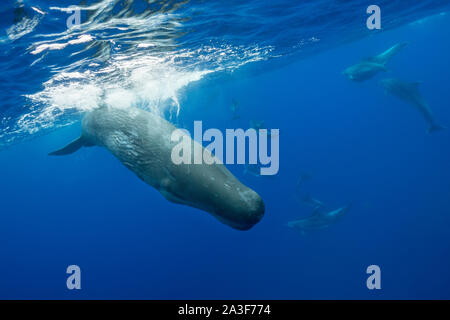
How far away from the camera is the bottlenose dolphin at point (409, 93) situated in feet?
59.1

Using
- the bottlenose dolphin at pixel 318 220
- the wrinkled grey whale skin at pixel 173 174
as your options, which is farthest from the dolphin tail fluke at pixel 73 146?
the bottlenose dolphin at pixel 318 220

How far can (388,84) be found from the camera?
706 inches

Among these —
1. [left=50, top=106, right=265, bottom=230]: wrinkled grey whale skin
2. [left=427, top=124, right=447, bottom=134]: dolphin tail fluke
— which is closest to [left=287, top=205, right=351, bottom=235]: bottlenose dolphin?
[left=427, top=124, right=447, bottom=134]: dolphin tail fluke

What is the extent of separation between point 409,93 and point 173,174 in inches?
840

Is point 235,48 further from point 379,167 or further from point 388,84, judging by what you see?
point 379,167

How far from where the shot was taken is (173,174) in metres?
2.47

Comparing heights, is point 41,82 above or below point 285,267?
above

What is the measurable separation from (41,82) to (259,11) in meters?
10.2

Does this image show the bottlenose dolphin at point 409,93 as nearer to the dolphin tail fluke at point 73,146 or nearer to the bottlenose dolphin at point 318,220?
the bottlenose dolphin at point 318,220

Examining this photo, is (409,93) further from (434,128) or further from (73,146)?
(73,146)

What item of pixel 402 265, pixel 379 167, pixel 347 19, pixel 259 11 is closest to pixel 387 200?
→ pixel 402 265

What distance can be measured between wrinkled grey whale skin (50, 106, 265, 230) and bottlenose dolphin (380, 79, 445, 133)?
18.9 metres

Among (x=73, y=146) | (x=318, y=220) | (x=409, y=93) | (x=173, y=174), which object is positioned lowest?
(x=173, y=174)

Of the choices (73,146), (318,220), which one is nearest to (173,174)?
(73,146)
